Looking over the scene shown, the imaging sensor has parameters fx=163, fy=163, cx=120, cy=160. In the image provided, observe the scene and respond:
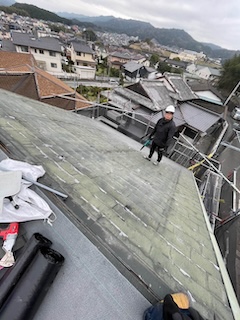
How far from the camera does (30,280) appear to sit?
121 cm

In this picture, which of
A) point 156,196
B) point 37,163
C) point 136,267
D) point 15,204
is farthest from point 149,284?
point 156,196

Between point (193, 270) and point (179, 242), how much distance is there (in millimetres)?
368

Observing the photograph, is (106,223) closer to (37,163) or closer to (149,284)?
(149,284)

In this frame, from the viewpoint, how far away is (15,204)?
1517mm

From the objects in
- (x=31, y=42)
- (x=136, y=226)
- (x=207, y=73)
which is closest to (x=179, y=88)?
(x=136, y=226)

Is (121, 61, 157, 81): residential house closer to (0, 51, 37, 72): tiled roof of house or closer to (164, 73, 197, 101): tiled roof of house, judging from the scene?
(164, 73, 197, 101): tiled roof of house

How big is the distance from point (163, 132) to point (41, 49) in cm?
3416

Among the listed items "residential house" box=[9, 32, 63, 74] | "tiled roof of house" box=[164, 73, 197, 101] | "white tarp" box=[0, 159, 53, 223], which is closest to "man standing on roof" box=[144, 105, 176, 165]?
"white tarp" box=[0, 159, 53, 223]

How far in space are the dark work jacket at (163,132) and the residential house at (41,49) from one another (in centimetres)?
3152

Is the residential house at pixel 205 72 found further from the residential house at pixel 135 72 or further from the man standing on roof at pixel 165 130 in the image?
the man standing on roof at pixel 165 130

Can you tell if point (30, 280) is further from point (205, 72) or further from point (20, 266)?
point (205, 72)

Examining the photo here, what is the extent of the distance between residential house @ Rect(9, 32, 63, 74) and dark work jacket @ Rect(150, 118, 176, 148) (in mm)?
31524

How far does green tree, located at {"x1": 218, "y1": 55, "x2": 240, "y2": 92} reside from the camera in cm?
3117

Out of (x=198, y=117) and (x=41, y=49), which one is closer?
(x=198, y=117)
